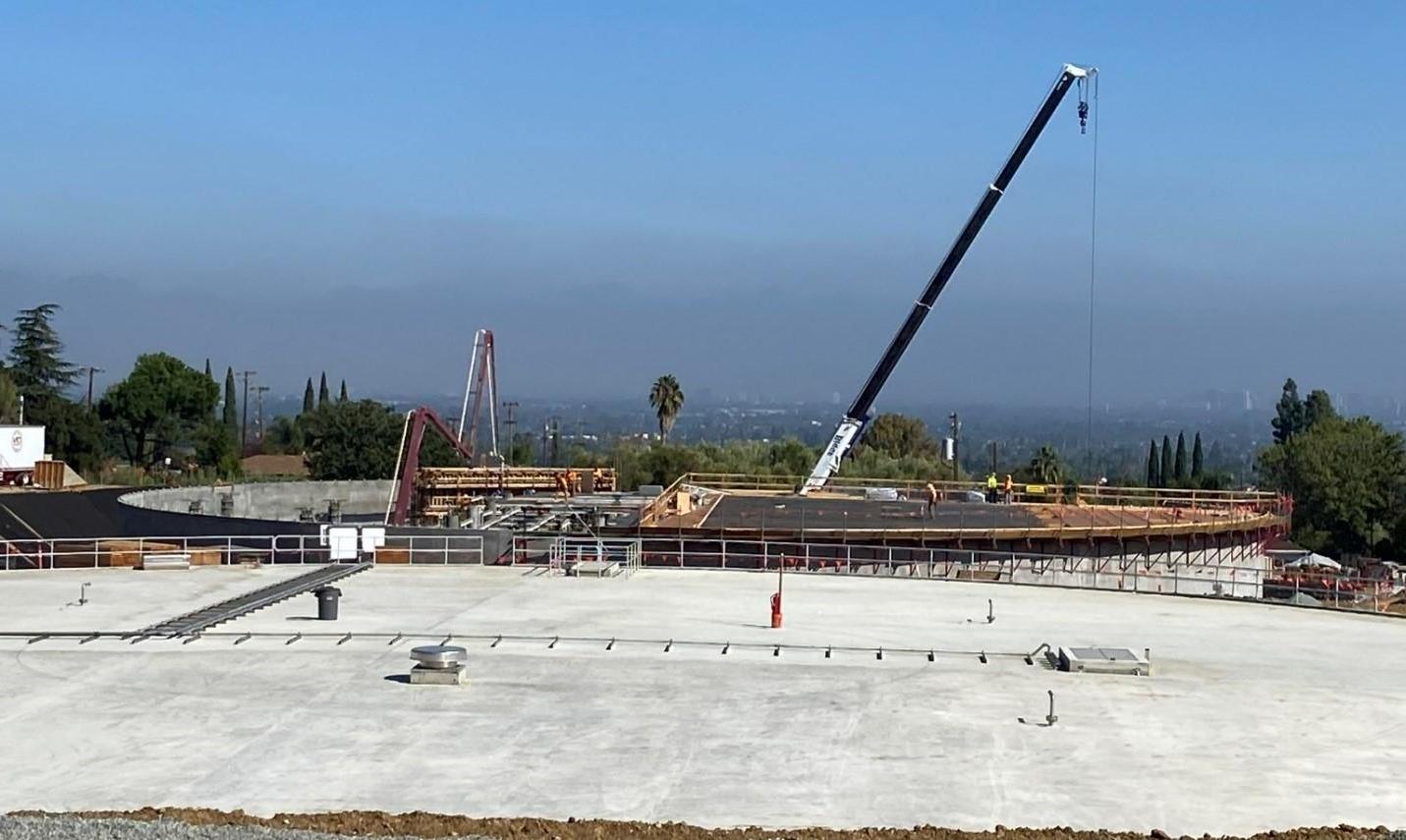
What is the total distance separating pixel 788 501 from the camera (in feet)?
228

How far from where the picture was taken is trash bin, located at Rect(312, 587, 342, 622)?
1348 inches

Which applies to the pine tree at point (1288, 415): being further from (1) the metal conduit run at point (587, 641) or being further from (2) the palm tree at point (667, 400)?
(1) the metal conduit run at point (587, 641)

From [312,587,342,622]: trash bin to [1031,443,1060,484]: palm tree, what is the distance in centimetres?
7503

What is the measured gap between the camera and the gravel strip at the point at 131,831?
51.9 ft

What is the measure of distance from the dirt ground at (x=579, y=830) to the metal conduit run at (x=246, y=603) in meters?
14.5

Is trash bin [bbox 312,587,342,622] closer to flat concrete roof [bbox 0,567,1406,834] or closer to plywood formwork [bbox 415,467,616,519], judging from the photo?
flat concrete roof [bbox 0,567,1406,834]

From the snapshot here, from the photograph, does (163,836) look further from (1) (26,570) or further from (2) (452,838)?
(1) (26,570)

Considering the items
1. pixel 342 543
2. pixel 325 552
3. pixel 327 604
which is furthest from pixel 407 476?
pixel 327 604

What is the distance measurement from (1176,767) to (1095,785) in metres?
1.78

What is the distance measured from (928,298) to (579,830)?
194 ft

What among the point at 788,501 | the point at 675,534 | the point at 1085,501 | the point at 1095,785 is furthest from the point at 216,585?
the point at 1085,501

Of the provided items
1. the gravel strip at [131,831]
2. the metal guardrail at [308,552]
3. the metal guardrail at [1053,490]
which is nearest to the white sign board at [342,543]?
the metal guardrail at [308,552]

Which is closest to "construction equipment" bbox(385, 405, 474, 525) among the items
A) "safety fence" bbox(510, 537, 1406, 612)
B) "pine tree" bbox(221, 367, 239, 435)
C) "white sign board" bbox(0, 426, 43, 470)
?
"safety fence" bbox(510, 537, 1406, 612)

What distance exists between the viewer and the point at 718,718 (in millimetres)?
24250
